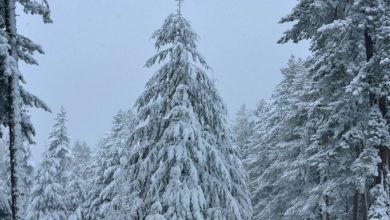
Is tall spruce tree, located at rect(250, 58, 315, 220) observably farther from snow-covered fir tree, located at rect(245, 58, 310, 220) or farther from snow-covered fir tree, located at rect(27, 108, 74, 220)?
snow-covered fir tree, located at rect(27, 108, 74, 220)

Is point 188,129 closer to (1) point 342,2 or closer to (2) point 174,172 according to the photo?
(2) point 174,172

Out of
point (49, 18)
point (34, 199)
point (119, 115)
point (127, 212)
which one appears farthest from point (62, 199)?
point (49, 18)

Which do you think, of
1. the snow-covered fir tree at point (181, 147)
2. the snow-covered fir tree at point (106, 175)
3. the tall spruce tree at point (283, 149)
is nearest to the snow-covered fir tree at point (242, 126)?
the tall spruce tree at point (283, 149)

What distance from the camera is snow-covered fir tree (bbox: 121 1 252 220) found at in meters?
15.6

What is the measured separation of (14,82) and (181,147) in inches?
223

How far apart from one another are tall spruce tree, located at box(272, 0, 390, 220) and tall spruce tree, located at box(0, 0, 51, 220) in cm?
794

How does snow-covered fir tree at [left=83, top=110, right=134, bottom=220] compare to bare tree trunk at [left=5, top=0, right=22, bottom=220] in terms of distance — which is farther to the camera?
snow-covered fir tree at [left=83, top=110, right=134, bottom=220]

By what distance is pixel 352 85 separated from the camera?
13.5 metres

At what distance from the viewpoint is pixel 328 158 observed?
16.1 meters

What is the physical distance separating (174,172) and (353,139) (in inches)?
217

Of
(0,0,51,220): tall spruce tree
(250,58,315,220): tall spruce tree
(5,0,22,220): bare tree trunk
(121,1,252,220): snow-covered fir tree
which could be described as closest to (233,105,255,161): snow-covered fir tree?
(250,58,315,220): tall spruce tree

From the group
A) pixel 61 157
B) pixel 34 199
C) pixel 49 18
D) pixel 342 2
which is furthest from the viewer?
pixel 61 157

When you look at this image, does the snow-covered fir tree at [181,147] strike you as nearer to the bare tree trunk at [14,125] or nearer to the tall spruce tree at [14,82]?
the tall spruce tree at [14,82]

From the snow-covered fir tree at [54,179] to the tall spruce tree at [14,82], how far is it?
20055mm
